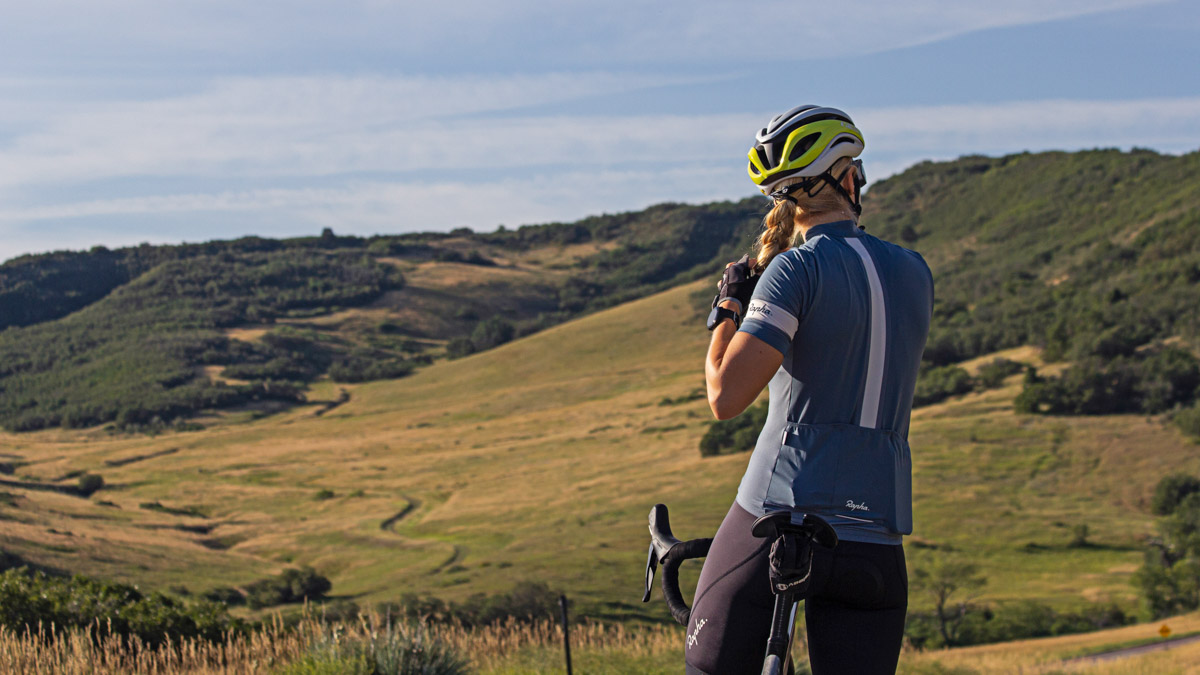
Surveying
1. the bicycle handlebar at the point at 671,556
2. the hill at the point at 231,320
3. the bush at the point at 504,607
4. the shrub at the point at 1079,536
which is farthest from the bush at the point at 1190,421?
the hill at the point at 231,320

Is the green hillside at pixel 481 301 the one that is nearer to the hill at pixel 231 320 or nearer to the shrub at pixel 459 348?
the hill at pixel 231 320

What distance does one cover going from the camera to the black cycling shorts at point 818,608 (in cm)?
264

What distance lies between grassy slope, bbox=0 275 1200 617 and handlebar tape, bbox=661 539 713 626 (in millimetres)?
31913

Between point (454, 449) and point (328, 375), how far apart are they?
4531 cm

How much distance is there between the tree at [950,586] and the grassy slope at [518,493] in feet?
7.39

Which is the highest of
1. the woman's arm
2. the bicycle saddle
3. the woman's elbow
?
the woman's arm

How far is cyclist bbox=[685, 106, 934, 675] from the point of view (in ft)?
8.69

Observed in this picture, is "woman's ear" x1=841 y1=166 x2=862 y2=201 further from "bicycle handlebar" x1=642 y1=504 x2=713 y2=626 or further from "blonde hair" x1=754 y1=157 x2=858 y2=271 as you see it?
"bicycle handlebar" x1=642 y1=504 x2=713 y2=626

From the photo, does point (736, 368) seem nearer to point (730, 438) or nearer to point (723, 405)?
point (723, 405)

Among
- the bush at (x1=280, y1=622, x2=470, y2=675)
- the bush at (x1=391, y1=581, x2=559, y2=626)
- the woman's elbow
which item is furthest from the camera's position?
the bush at (x1=391, y1=581, x2=559, y2=626)

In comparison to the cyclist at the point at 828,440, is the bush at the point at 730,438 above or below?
below

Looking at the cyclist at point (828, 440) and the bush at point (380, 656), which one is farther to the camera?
the bush at point (380, 656)

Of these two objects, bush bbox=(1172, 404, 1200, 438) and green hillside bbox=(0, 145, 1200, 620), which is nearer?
green hillside bbox=(0, 145, 1200, 620)

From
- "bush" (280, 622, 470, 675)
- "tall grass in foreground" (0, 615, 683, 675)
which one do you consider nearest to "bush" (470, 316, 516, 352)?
"tall grass in foreground" (0, 615, 683, 675)
